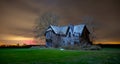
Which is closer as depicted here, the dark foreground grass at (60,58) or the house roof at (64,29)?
the dark foreground grass at (60,58)

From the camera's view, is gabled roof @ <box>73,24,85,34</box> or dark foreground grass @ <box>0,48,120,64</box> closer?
dark foreground grass @ <box>0,48,120,64</box>

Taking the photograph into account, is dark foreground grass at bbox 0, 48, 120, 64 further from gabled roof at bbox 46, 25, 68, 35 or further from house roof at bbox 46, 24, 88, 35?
gabled roof at bbox 46, 25, 68, 35

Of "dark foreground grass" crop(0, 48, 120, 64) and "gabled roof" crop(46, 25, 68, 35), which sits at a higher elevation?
"gabled roof" crop(46, 25, 68, 35)

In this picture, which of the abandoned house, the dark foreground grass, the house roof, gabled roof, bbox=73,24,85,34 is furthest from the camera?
the house roof

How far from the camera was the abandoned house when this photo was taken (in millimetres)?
62438

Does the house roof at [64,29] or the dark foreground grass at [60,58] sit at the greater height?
the house roof at [64,29]

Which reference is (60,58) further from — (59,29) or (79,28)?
(59,29)

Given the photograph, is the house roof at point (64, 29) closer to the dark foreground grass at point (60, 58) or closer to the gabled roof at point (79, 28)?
the gabled roof at point (79, 28)

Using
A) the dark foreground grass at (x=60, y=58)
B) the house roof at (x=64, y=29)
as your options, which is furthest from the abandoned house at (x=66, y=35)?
the dark foreground grass at (x=60, y=58)

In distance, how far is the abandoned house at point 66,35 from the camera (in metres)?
62.4

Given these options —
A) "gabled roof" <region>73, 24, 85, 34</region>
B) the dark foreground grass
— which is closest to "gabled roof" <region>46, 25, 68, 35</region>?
"gabled roof" <region>73, 24, 85, 34</region>

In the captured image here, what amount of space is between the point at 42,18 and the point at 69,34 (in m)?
11.5

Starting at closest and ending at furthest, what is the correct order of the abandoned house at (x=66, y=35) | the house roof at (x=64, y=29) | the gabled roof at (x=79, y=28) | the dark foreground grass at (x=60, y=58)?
the dark foreground grass at (x=60, y=58) → the abandoned house at (x=66, y=35) → the gabled roof at (x=79, y=28) → the house roof at (x=64, y=29)

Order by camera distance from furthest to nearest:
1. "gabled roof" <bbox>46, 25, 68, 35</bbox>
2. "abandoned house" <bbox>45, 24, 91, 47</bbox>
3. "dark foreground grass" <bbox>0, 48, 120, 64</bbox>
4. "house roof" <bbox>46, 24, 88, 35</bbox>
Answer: "gabled roof" <bbox>46, 25, 68, 35</bbox> < "house roof" <bbox>46, 24, 88, 35</bbox> < "abandoned house" <bbox>45, 24, 91, 47</bbox> < "dark foreground grass" <bbox>0, 48, 120, 64</bbox>
